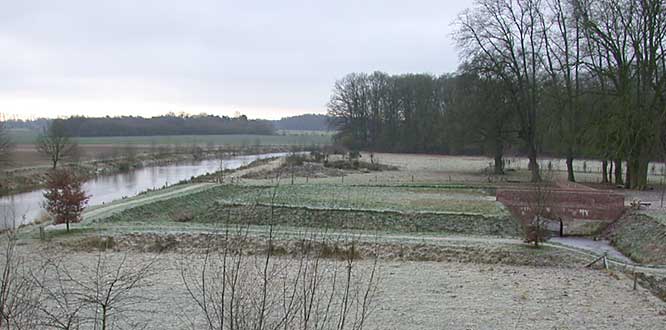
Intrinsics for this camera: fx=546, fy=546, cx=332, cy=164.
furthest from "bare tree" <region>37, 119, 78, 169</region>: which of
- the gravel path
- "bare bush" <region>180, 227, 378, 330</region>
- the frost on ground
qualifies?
the gravel path

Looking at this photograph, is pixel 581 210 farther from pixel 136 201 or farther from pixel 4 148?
pixel 4 148

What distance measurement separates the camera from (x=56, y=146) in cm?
5288

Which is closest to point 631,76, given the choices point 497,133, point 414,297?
point 497,133

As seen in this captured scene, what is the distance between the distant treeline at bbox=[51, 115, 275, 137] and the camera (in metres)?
120

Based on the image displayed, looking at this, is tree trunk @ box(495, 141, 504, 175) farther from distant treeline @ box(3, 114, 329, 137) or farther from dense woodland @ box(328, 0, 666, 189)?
distant treeline @ box(3, 114, 329, 137)

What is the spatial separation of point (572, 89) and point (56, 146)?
4589 centimetres

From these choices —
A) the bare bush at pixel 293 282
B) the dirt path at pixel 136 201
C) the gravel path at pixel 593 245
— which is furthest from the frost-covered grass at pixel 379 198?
the bare bush at pixel 293 282

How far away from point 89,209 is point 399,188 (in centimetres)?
1860

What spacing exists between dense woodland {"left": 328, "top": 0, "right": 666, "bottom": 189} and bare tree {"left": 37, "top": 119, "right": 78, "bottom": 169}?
36.8 m

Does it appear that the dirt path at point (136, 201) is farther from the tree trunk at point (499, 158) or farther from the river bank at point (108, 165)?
the tree trunk at point (499, 158)

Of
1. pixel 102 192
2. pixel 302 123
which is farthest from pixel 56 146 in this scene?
pixel 302 123

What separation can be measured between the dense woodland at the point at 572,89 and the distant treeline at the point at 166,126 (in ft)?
291

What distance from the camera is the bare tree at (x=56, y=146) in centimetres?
5307

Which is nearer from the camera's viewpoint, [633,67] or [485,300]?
[485,300]
